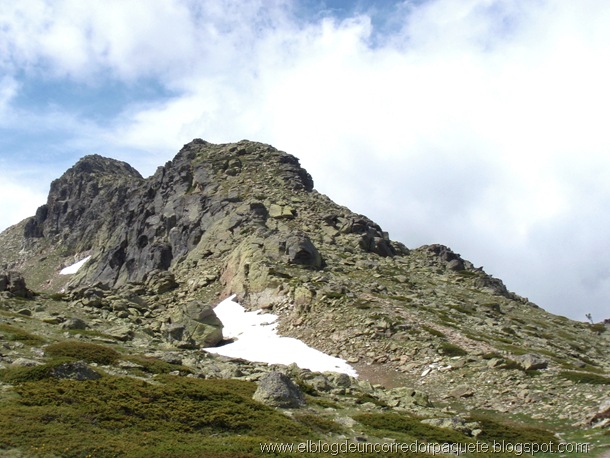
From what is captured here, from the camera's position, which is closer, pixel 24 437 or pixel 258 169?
pixel 24 437

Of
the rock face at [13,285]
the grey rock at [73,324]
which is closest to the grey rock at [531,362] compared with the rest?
the grey rock at [73,324]

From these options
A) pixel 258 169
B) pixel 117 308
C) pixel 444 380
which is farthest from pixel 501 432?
pixel 258 169

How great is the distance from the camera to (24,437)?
654 inches

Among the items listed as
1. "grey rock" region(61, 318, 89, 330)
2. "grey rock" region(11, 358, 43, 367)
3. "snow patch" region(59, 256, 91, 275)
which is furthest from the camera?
"snow patch" region(59, 256, 91, 275)

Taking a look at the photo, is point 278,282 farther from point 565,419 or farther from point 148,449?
point 148,449

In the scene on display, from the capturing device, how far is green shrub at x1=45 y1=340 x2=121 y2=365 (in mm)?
30031

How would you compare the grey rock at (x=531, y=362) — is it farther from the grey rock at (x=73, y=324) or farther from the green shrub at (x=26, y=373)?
the grey rock at (x=73, y=324)

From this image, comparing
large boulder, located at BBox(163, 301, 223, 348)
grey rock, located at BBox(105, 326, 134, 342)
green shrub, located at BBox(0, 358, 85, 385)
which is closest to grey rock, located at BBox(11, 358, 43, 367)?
green shrub, located at BBox(0, 358, 85, 385)

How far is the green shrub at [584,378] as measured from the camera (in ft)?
119

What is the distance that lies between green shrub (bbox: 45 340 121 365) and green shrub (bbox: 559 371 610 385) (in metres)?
31.9

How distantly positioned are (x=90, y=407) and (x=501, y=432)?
21.0 metres

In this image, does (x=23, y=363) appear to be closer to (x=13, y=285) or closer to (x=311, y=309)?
(x=311, y=309)

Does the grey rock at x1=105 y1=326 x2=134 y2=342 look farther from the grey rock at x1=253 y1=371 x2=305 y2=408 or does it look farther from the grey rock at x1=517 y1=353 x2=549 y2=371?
the grey rock at x1=517 y1=353 x2=549 y2=371

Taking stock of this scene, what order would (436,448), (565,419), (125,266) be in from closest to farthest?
(436,448), (565,419), (125,266)
